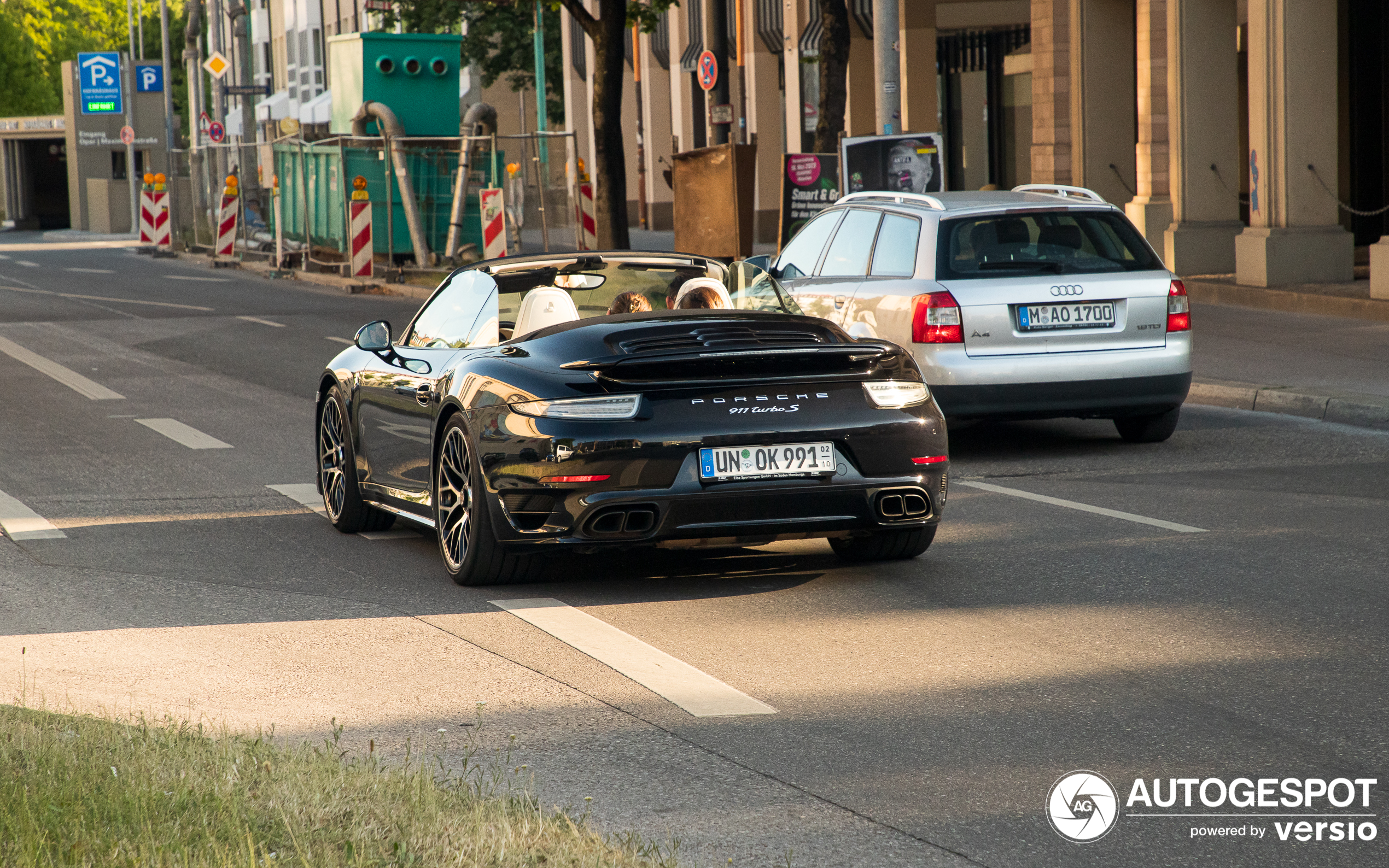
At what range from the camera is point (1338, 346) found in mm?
15789

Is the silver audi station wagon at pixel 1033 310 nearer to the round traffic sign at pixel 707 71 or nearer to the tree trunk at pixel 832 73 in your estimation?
the tree trunk at pixel 832 73

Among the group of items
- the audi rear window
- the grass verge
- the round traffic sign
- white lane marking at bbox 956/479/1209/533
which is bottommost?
white lane marking at bbox 956/479/1209/533

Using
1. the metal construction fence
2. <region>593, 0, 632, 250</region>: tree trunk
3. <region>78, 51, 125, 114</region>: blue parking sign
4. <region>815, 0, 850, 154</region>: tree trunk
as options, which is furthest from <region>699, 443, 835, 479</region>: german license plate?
<region>78, 51, 125, 114</region>: blue parking sign

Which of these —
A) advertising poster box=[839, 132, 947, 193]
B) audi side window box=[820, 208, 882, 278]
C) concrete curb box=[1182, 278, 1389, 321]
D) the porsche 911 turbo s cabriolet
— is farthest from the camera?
advertising poster box=[839, 132, 947, 193]

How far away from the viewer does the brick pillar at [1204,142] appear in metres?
22.9

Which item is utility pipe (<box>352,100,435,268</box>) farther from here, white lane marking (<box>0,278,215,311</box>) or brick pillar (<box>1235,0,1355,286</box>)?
brick pillar (<box>1235,0,1355,286</box>)

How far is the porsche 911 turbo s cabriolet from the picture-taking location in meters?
6.88

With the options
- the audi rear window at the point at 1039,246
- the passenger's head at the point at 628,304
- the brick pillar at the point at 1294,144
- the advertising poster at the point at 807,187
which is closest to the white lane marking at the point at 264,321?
the advertising poster at the point at 807,187

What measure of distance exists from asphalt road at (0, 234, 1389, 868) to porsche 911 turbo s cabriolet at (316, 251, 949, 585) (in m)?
0.27

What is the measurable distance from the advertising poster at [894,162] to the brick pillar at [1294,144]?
12.2 ft

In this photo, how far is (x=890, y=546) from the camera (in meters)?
7.81

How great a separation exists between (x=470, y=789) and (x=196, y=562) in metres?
3.96

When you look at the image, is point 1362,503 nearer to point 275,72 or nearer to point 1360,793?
point 1360,793

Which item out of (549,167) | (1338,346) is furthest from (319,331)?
(1338,346)
